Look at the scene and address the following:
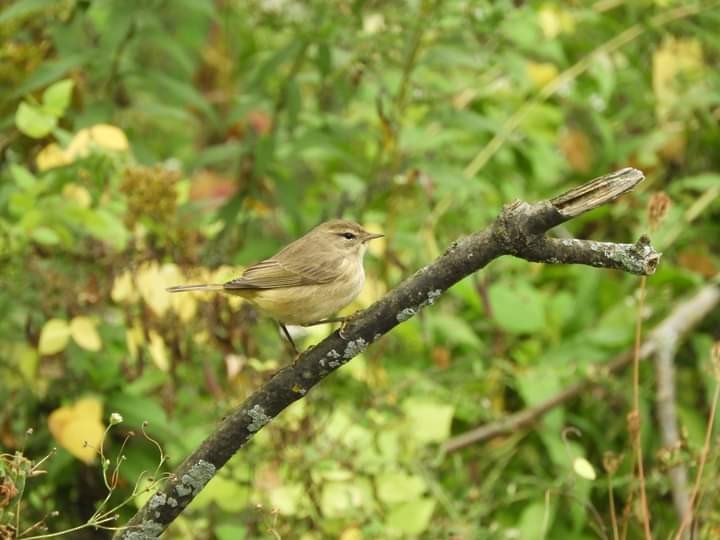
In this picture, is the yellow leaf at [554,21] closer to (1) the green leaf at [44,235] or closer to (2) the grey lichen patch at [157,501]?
(1) the green leaf at [44,235]

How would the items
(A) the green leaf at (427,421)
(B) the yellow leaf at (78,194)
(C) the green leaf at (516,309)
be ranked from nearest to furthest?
(B) the yellow leaf at (78,194) < (A) the green leaf at (427,421) < (C) the green leaf at (516,309)

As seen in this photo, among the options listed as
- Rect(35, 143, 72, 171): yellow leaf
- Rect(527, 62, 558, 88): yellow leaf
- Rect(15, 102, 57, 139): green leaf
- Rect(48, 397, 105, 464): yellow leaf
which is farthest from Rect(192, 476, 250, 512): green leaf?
Rect(527, 62, 558, 88): yellow leaf

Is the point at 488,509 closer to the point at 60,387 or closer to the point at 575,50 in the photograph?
the point at 60,387

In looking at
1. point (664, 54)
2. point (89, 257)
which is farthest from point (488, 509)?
point (664, 54)

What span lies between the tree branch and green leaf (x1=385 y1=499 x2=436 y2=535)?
173cm

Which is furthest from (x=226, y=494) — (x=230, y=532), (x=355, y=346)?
(x=355, y=346)

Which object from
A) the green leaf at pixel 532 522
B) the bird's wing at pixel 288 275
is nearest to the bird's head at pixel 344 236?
the bird's wing at pixel 288 275

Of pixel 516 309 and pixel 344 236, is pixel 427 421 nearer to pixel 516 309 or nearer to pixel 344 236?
pixel 516 309

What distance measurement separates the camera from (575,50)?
604 cm

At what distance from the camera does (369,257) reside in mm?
5004

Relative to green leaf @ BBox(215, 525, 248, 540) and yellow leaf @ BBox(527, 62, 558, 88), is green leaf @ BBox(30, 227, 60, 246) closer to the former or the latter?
green leaf @ BBox(215, 525, 248, 540)

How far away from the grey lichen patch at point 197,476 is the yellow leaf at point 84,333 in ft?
4.81

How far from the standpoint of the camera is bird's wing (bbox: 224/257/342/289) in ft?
12.0

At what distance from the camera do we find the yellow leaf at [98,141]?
4.16 meters
